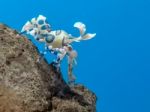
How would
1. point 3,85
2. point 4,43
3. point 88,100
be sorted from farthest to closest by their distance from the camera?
point 88,100 < point 4,43 < point 3,85

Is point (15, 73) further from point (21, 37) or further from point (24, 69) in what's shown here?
point (21, 37)

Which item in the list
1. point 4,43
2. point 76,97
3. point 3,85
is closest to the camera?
point 3,85

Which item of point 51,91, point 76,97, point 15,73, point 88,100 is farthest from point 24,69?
point 88,100

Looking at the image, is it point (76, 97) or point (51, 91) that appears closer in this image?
point (51, 91)

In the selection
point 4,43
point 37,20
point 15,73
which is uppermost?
point 37,20

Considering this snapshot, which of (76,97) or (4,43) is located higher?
(4,43)

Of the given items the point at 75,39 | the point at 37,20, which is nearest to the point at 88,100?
the point at 75,39
